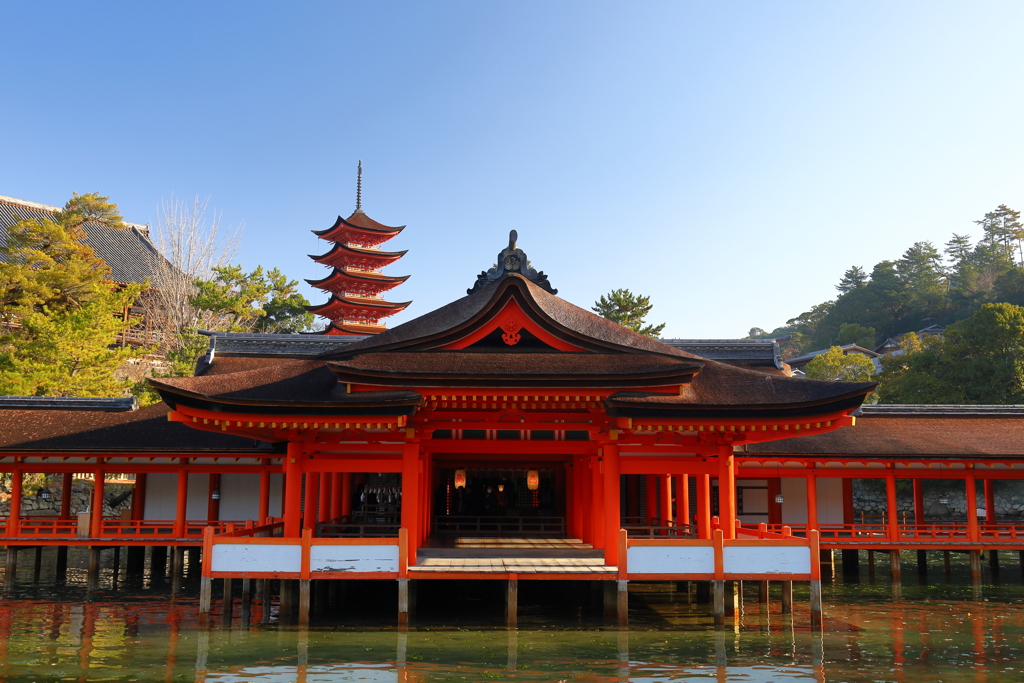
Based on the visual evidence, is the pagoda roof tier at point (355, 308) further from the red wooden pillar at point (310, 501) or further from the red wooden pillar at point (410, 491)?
the red wooden pillar at point (410, 491)

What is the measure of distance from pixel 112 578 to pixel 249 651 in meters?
12.5

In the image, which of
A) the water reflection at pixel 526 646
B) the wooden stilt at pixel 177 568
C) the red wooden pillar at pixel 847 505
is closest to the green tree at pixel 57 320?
the wooden stilt at pixel 177 568

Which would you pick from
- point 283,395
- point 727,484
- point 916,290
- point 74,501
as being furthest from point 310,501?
point 916,290

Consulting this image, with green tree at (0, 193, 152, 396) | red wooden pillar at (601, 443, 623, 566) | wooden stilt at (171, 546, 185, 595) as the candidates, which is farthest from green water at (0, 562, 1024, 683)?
green tree at (0, 193, 152, 396)

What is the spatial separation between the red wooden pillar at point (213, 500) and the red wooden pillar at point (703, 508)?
530 inches

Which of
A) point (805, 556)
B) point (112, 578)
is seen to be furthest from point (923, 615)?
point (112, 578)

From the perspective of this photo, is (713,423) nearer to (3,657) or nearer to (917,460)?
(917,460)

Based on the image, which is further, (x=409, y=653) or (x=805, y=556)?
(x=805, y=556)

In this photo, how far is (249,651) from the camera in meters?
13.1

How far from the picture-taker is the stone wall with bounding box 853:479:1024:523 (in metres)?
42.3

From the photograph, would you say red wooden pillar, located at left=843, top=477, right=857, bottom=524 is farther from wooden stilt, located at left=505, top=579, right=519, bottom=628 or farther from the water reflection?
wooden stilt, located at left=505, top=579, right=519, bottom=628

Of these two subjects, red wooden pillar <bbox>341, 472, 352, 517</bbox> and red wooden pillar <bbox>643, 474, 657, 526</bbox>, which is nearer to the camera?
red wooden pillar <bbox>341, 472, 352, 517</bbox>

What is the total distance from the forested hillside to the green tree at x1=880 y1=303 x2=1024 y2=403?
98.3 feet

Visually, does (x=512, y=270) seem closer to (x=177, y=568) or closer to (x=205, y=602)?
(x=205, y=602)
